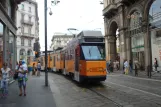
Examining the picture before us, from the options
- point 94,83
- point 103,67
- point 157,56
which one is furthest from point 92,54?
point 157,56

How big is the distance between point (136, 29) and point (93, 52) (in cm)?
1912

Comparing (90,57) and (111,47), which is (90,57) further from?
(111,47)

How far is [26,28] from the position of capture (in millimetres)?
80562

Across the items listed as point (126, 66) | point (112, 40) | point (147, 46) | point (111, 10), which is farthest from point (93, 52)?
point (112, 40)

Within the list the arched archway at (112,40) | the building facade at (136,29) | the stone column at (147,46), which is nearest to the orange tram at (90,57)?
the building facade at (136,29)

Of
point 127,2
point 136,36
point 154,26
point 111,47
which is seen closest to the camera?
point 154,26

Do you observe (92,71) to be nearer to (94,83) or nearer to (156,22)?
(94,83)

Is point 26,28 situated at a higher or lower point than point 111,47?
higher

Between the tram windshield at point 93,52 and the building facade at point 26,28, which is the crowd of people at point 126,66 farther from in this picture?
the building facade at point 26,28

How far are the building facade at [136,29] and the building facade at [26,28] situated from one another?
40.8 meters

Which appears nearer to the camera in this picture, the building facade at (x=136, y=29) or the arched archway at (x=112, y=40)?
the building facade at (x=136, y=29)

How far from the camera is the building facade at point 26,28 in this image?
76.9 m

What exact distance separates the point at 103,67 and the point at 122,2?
22170mm

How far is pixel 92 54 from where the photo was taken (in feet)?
50.0
